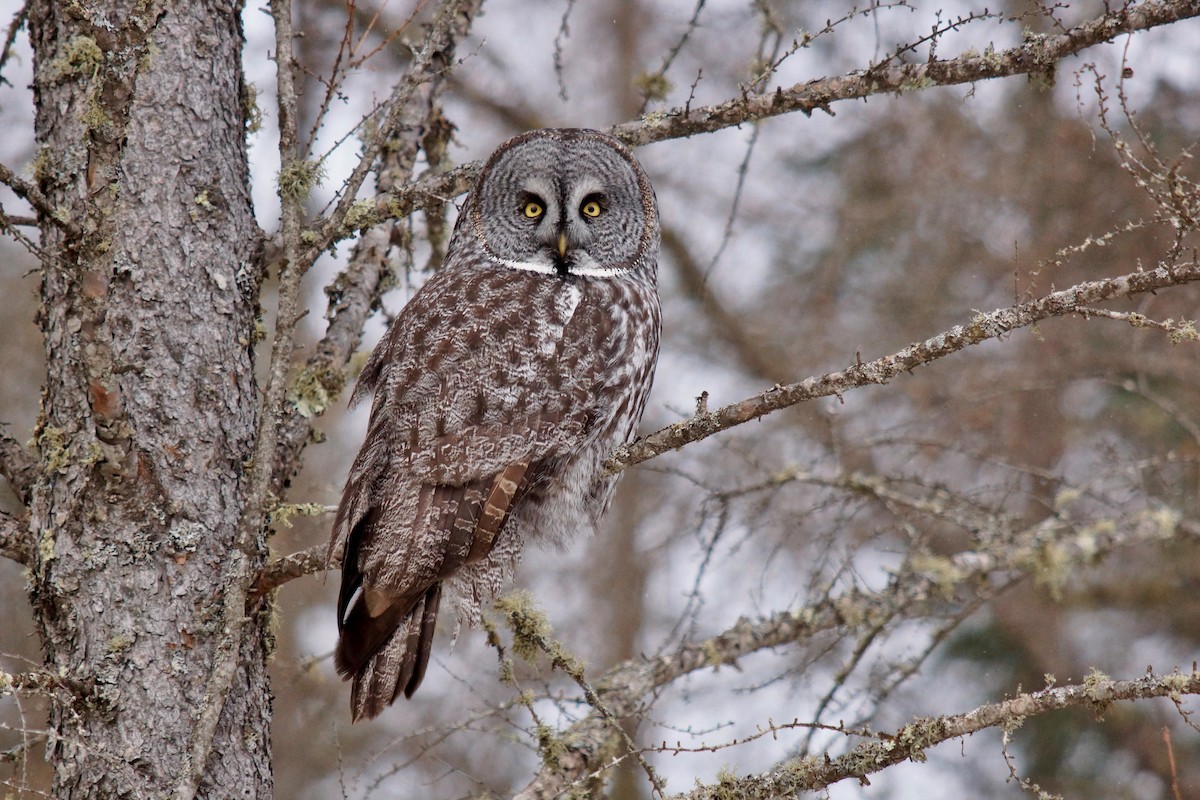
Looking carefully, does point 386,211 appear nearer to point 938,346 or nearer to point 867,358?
point 938,346

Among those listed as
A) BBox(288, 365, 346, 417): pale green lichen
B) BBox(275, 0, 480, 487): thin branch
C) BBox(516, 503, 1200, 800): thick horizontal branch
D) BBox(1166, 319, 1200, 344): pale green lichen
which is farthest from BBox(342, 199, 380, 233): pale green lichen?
BBox(1166, 319, 1200, 344): pale green lichen

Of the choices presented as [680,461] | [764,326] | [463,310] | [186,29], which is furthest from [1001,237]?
[186,29]

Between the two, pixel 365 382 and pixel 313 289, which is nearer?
pixel 365 382

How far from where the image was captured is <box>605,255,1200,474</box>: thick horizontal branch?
2.53 m

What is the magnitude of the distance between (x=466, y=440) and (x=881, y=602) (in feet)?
5.66

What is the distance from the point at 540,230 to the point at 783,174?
17.8 feet

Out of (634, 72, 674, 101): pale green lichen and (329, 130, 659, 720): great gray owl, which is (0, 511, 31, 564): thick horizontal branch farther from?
(634, 72, 674, 101): pale green lichen

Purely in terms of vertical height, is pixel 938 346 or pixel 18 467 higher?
pixel 938 346

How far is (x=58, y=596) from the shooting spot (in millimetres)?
2977

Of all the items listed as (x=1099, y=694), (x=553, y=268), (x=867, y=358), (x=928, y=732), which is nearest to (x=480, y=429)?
(x=553, y=268)

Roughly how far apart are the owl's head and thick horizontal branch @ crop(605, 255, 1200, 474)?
4.63 feet

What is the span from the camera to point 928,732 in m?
2.57

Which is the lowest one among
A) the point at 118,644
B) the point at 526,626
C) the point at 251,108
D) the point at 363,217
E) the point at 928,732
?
the point at 928,732

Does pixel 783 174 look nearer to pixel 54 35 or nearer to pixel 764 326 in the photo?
pixel 764 326
